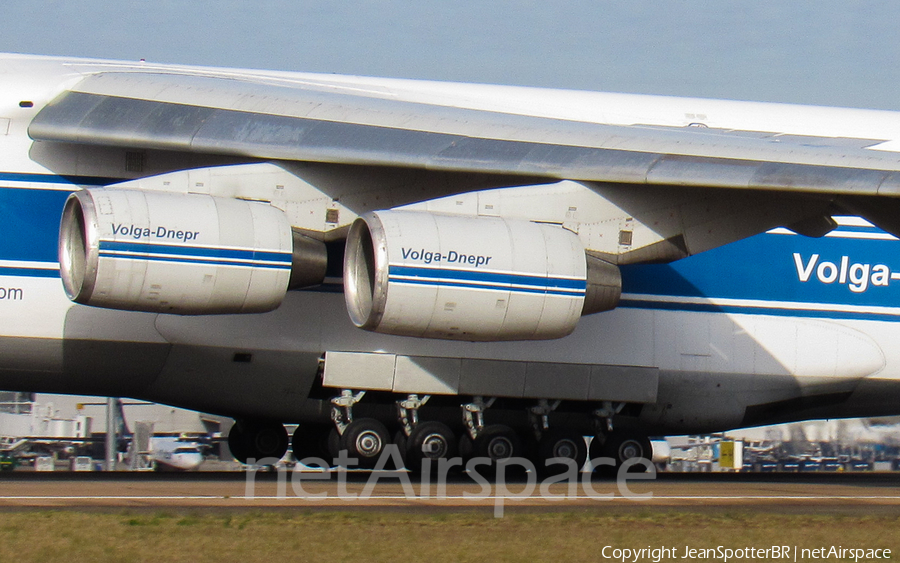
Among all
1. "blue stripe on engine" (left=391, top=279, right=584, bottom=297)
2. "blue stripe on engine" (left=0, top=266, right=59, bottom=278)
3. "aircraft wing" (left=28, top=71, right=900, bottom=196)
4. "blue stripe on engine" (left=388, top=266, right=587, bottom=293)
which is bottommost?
"blue stripe on engine" (left=391, top=279, right=584, bottom=297)

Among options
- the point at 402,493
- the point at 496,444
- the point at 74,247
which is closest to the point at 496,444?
the point at 496,444

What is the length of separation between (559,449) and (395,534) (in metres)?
4.76

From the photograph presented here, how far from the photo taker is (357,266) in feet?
33.8

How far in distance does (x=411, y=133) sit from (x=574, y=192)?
155 cm

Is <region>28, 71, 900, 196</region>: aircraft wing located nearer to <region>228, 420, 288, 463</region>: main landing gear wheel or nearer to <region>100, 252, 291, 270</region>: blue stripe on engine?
<region>100, 252, 291, 270</region>: blue stripe on engine

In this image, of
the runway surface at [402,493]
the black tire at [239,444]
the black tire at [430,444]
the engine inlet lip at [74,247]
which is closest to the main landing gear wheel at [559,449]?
the runway surface at [402,493]

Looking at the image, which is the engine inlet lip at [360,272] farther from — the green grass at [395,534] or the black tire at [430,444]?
the green grass at [395,534]

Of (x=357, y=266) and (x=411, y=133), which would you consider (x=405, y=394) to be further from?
(x=411, y=133)

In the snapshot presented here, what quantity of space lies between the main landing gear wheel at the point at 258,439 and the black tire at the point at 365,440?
2457 mm

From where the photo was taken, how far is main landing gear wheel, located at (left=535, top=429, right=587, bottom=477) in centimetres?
1166

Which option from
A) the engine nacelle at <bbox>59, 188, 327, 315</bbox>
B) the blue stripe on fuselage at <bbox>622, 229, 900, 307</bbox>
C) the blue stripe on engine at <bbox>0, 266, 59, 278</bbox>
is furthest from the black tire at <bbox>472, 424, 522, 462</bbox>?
the blue stripe on engine at <bbox>0, 266, 59, 278</bbox>

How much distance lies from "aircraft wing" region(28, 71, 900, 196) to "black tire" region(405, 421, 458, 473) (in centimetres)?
264

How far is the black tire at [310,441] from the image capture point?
Result: 1357 centimetres

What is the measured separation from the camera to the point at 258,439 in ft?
44.8
